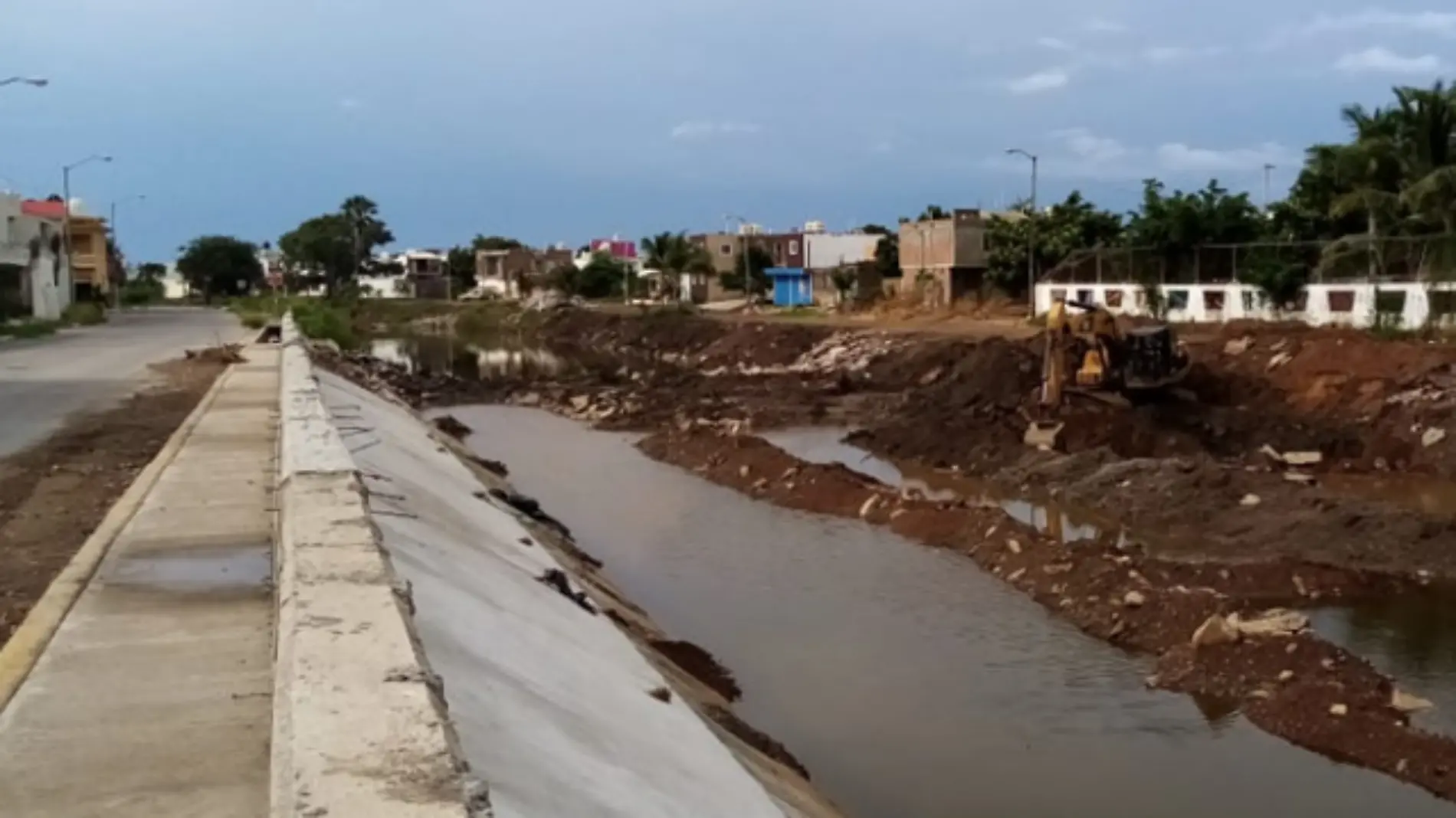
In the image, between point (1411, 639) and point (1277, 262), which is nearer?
point (1411, 639)

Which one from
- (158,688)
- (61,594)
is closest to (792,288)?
(61,594)

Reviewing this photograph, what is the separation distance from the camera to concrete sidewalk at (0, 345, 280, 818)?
18.8 ft

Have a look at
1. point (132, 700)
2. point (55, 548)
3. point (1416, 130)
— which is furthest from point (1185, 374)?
point (132, 700)

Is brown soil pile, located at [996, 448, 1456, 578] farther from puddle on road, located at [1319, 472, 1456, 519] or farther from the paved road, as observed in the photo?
the paved road

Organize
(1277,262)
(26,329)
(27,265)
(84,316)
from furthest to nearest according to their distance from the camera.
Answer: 1. (84,316)
2. (27,265)
3. (26,329)
4. (1277,262)

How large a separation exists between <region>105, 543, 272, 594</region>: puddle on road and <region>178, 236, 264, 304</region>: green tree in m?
130

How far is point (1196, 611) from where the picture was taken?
51.1 ft

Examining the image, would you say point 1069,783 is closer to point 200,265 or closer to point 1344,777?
point 1344,777

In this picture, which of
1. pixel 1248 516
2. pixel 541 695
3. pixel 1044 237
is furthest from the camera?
pixel 1044 237

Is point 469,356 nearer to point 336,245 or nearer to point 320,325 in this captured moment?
point 320,325

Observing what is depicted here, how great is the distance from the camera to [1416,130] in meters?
43.3

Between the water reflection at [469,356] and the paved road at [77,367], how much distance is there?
981 cm

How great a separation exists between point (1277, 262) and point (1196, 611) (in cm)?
2754

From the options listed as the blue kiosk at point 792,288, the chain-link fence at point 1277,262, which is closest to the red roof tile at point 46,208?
the blue kiosk at point 792,288
